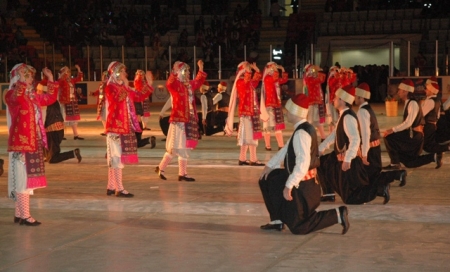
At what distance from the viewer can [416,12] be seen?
4034 cm

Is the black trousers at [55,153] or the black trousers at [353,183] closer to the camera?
the black trousers at [353,183]

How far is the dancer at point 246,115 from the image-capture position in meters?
14.8

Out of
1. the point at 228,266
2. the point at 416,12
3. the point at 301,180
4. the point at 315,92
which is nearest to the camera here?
the point at 228,266

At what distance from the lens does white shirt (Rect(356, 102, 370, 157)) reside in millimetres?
10586

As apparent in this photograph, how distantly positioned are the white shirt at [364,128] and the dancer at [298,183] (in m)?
2.13

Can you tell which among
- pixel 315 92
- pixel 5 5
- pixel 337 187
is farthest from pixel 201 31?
pixel 337 187

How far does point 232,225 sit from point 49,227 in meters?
1.90

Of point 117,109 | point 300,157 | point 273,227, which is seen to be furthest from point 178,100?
point 300,157

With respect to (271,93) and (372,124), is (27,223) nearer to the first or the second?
(372,124)

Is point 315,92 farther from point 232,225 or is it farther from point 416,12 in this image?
point 416,12

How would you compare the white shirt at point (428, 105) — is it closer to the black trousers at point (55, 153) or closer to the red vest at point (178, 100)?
the red vest at point (178, 100)

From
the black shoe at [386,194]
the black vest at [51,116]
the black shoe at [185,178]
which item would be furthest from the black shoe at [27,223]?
the black vest at [51,116]

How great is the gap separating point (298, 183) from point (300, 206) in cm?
32

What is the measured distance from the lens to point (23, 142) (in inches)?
366
